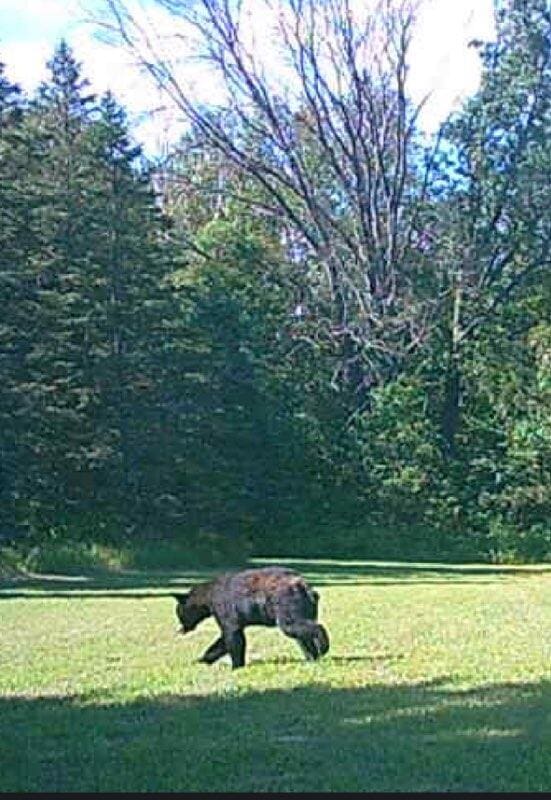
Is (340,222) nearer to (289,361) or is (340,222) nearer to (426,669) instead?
(289,361)

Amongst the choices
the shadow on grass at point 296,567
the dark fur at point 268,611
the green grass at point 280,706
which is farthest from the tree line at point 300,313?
the dark fur at point 268,611

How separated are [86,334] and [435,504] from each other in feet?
31.0

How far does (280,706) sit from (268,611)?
2.52 meters

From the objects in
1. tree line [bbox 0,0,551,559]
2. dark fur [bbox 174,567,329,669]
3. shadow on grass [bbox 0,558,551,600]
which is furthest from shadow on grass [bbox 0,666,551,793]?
tree line [bbox 0,0,551,559]

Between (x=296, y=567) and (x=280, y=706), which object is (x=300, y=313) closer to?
(x=296, y=567)

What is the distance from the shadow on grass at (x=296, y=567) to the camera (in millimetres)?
21472

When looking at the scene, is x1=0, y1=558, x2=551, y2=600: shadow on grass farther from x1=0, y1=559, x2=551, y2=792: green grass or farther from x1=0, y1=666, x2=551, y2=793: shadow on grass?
x1=0, y1=666, x2=551, y2=793: shadow on grass

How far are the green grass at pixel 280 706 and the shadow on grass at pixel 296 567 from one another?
432 cm

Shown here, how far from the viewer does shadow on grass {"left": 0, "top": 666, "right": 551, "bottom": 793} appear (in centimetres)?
617

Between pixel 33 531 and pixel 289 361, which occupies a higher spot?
pixel 289 361

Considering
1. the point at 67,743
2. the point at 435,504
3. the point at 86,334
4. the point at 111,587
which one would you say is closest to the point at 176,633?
the point at 67,743

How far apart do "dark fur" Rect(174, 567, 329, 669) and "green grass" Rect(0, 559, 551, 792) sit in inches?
6.3

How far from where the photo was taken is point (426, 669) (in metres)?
10.5

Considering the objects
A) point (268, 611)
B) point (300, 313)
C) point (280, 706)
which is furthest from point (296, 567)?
point (280, 706)
